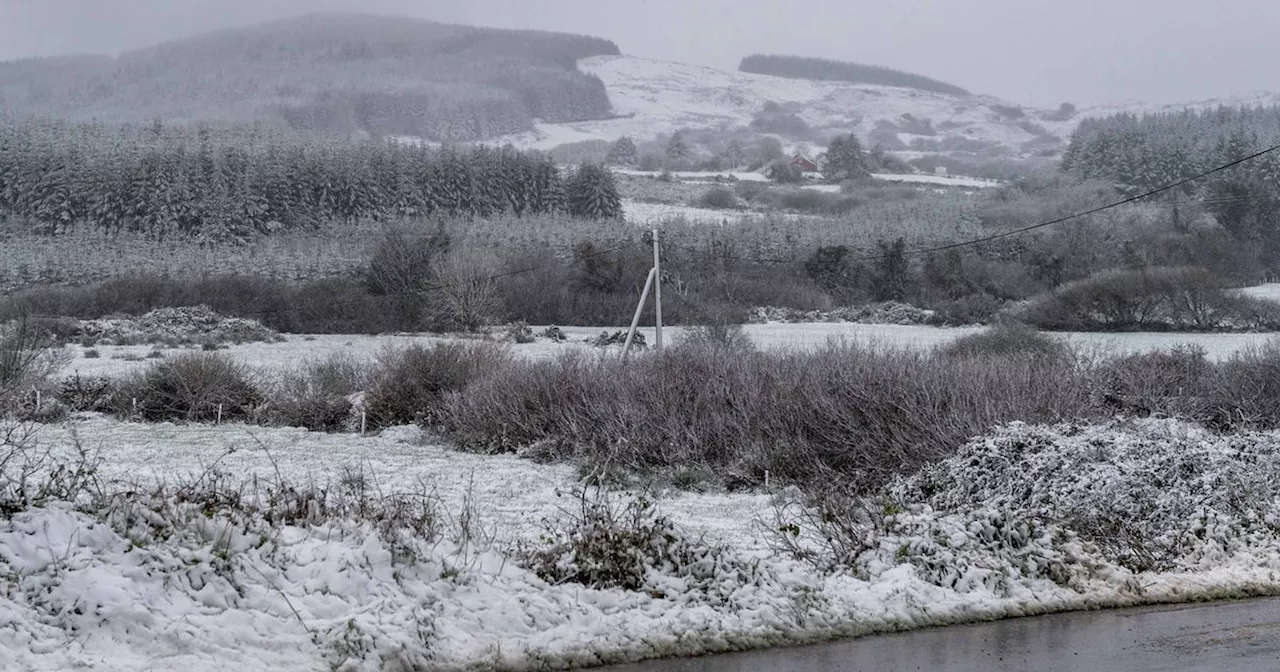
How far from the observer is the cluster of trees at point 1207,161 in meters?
78.9

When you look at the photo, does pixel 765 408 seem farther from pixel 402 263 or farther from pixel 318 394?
pixel 402 263

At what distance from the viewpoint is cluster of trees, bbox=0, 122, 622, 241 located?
9194 cm

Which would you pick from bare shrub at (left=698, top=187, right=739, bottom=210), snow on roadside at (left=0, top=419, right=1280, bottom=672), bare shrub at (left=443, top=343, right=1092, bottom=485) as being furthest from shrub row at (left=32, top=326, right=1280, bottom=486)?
bare shrub at (left=698, top=187, right=739, bottom=210)

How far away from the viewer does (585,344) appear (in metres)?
45.2

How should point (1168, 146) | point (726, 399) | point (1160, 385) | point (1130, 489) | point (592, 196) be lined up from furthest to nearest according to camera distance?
point (1168, 146), point (592, 196), point (1160, 385), point (726, 399), point (1130, 489)

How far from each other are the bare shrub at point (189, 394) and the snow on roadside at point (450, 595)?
25.5 m

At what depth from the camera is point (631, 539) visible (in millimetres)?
8398

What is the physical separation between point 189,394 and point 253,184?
7027 cm

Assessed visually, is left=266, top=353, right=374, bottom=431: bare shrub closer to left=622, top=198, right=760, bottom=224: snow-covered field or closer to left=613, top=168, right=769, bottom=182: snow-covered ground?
left=622, top=198, right=760, bottom=224: snow-covered field

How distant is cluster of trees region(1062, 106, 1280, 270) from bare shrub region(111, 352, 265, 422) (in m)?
68.4

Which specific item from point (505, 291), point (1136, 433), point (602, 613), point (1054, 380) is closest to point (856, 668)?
point (602, 613)

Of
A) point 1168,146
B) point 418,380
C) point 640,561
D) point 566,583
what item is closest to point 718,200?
point 1168,146

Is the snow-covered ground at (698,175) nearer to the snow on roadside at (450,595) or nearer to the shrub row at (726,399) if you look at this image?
the shrub row at (726,399)

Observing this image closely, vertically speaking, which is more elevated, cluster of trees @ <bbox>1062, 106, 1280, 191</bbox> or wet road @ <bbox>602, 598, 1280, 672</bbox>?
cluster of trees @ <bbox>1062, 106, 1280, 191</bbox>
